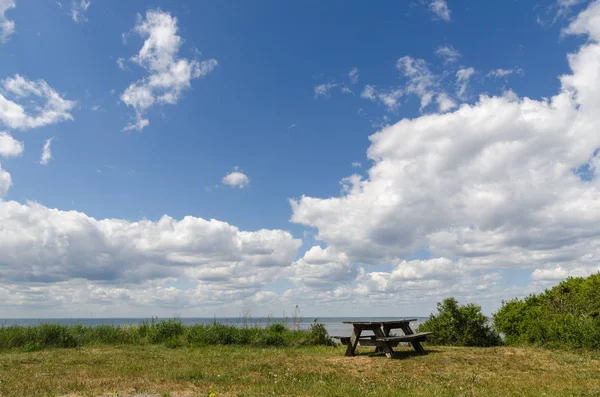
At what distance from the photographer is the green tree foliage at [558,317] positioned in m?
14.5

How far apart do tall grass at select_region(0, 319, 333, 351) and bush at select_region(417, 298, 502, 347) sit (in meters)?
4.95

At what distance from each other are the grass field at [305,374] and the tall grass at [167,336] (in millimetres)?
3204

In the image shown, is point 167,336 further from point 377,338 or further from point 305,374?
point 305,374

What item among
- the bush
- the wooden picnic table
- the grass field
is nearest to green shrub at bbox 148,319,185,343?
the grass field

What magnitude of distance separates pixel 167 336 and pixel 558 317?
1670cm

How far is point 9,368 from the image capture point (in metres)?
12.7

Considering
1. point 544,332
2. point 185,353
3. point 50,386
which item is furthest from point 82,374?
point 544,332

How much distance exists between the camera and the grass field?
29.2ft

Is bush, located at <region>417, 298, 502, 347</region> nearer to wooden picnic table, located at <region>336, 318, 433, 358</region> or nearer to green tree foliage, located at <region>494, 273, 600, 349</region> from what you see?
green tree foliage, located at <region>494, 273, 600, 349</region>

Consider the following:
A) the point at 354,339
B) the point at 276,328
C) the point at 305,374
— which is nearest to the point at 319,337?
the point at 276,328

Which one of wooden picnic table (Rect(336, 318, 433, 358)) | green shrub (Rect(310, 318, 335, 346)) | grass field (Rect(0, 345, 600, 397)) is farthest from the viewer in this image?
green shrub (Rect(310, 318, 335, 346))

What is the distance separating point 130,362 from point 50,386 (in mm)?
4188

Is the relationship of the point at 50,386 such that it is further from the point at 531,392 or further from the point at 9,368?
the point at 531,392

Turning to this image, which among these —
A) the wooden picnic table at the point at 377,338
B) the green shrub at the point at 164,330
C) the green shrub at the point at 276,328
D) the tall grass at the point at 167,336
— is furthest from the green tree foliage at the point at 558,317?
the green shrub at the point at 164,330
